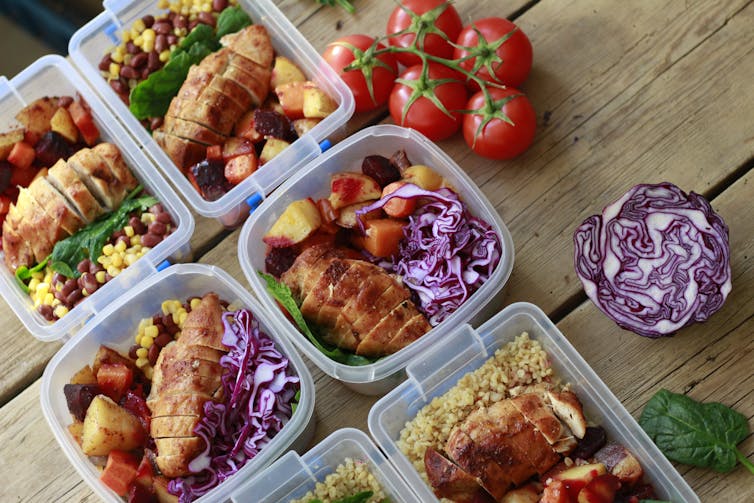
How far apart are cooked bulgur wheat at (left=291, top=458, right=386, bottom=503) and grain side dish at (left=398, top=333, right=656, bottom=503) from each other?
117 millimetres

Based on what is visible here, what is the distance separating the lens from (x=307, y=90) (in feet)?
8.72

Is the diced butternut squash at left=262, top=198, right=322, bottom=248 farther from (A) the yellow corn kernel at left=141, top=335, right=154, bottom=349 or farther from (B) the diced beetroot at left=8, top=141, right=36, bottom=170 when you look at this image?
(B) the diced beetroot at left=8, top=141, right=36, bottom=170

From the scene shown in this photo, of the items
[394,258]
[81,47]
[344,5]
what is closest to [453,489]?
[394,258]

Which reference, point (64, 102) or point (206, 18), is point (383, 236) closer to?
point (206, 18)

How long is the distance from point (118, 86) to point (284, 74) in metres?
0.50

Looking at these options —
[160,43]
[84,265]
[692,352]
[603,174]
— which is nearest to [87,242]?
[84,265]

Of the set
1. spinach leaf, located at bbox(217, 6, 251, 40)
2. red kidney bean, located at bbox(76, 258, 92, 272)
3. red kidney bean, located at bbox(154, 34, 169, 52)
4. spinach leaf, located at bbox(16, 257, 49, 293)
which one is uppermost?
red kidney bean, located at bbox(154, 34, 169, 52)

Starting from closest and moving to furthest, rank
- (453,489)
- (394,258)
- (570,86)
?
(453,489), (394,258), (570,86)

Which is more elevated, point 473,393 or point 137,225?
point 137,225

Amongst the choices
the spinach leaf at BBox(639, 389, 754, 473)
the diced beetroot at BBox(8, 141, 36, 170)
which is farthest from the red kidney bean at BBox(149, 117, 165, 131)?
the spinach leaf at BBox(639, 389, 754, 473)

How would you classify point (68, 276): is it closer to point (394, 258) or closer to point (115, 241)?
point (115, 241)

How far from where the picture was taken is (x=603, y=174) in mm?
2615

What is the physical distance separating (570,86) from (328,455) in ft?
4.17

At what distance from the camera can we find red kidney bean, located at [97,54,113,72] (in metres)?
2.76
